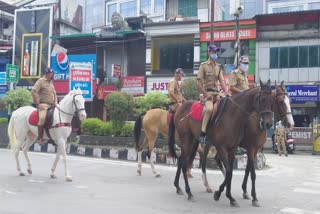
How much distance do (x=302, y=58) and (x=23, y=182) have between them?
73.7 ft

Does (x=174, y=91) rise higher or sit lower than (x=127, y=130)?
higher

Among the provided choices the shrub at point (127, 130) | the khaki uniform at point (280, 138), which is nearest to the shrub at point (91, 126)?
the shrub at point (127, 130)

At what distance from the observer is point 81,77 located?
15625 mm

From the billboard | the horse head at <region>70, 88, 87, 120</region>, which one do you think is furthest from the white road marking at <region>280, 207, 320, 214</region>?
the billboard

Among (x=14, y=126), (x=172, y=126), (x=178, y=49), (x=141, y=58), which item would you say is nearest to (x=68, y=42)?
(x=141, y=58)

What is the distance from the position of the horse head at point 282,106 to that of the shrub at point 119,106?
30.0ft

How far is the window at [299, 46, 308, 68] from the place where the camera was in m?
27.5

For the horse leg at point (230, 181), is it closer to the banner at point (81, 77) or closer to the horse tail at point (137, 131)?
the horse tail at point (137, 131)

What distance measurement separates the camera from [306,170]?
1402 cm

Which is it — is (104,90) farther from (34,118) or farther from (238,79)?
(238,79)

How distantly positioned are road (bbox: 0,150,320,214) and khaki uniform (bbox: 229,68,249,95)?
2.26m

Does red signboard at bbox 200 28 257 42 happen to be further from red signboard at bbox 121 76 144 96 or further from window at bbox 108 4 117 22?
window at bbox 108 4 117 22

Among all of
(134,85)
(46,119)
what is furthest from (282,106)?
(134,85)

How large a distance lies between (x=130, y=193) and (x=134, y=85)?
23.3 metres
